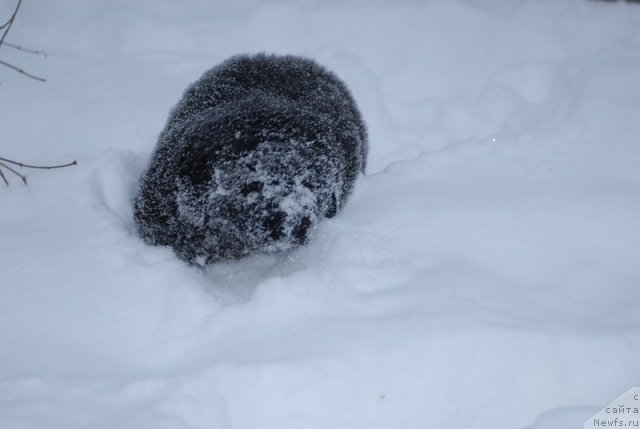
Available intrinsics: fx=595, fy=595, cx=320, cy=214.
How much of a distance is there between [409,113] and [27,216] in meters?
2.39

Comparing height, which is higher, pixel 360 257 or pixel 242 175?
pixel 242 175

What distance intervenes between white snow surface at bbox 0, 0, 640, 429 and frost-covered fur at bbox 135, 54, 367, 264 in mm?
178

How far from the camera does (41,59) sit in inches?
155

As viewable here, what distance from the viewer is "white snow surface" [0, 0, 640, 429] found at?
2.14m

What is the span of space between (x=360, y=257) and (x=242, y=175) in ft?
2.40

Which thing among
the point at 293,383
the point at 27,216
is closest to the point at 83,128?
the point at 27,216

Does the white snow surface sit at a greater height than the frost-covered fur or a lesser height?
lesser

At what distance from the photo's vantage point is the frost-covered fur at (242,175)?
2250 mm

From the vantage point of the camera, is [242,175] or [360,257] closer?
[242,175]

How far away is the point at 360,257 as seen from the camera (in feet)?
8.75

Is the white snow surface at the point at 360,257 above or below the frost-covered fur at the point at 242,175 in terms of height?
below

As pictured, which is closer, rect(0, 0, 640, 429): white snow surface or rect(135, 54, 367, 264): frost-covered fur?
rect(0, 0, 640, 429): white snow surface

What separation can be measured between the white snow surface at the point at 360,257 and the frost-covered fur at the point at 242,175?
178mm

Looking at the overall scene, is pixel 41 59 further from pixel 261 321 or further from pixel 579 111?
pixel 579 111
